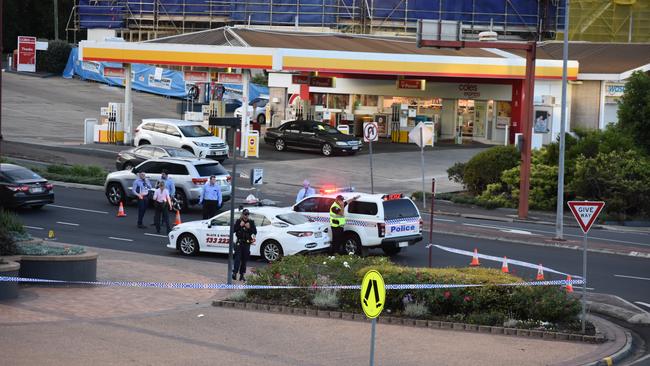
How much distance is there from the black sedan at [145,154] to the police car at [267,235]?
11.7 metres

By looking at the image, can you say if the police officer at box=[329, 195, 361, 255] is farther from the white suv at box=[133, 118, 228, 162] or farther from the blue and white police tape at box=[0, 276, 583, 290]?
the white suv at box=[133, 118, 228, 162]

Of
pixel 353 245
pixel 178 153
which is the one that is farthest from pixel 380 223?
pixel 178 153

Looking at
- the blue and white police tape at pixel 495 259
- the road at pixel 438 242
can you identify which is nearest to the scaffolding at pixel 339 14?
Result: the road at pixel 438 242

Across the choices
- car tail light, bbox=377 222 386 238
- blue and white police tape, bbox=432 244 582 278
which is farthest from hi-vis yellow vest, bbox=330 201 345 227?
blue and white police tape, bbox=432 244 582 278

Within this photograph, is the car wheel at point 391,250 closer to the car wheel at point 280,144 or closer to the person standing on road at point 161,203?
the person standing on road at point 161,203

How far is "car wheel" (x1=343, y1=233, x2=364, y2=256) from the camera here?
25.5m

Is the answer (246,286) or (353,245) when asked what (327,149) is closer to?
(353,245)

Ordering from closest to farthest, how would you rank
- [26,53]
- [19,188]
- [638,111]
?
[19,188], [638,111], [26,53]

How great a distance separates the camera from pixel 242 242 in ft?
72.5

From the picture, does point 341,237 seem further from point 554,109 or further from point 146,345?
point 554,109

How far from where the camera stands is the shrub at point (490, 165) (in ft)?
128

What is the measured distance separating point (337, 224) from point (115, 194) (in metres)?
10.2

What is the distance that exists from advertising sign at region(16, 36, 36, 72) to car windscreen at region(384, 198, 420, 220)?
41290 millimetres

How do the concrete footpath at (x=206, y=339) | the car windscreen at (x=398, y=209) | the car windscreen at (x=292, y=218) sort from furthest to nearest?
the car windscreen at (x=398, y=209) < the car windscreen at (x=292, y=218) < the concrete footpath at (x=206, y=339)
